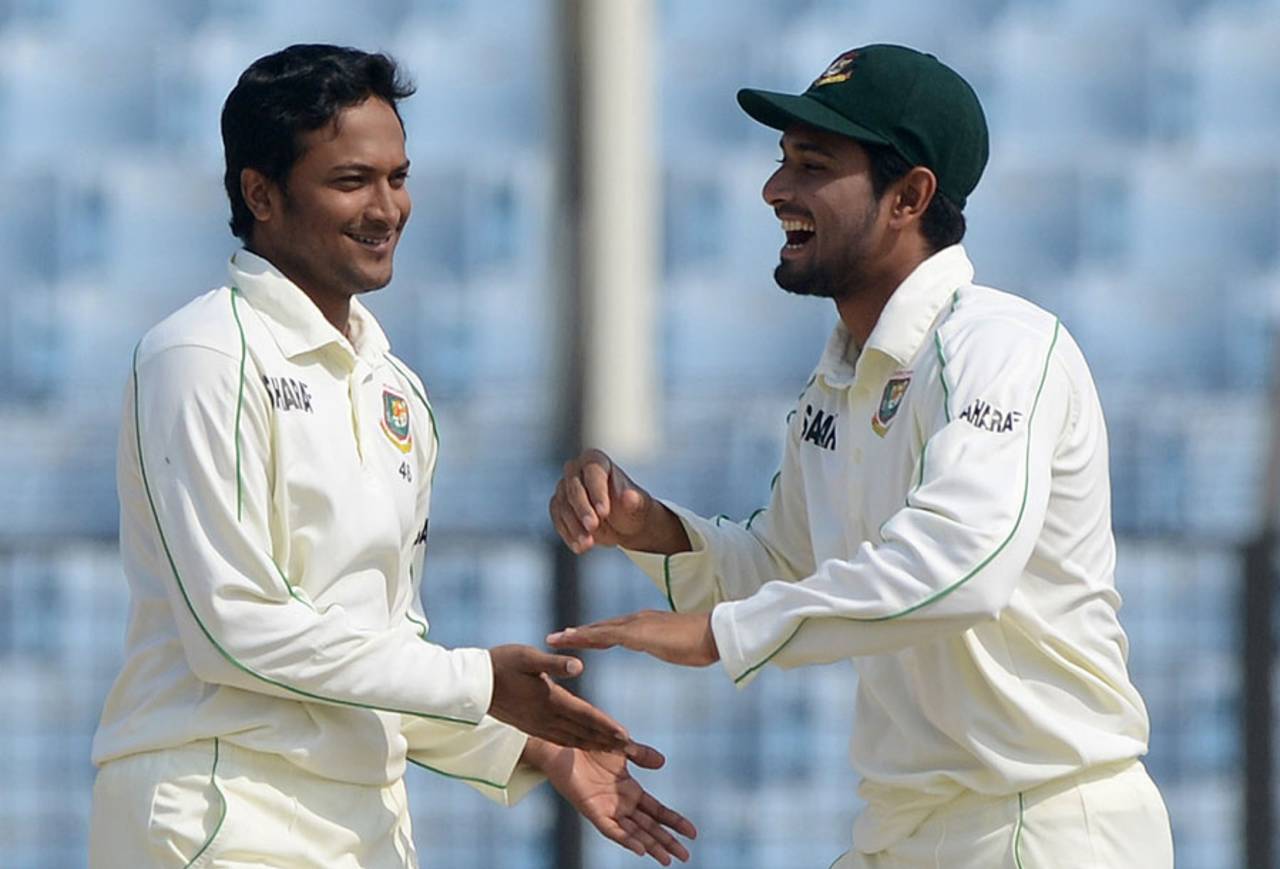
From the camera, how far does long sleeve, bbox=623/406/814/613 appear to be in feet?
10.3

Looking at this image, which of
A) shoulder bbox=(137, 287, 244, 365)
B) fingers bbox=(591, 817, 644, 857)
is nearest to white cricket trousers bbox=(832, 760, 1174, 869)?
fingers bbox=(591, 817, 644, 857)

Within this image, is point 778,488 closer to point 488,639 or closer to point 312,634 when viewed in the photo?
point 312,634

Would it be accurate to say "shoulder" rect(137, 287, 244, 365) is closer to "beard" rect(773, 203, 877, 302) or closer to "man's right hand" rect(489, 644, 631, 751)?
"man's right hand" rect(489, 644, 631, 751)

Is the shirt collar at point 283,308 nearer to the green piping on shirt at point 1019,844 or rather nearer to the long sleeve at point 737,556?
the long sleeve at point 737,556

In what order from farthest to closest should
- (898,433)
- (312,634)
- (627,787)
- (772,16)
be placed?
(772,16), (627,787), (898,433), (312,634)

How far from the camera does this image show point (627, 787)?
3074 millimetres

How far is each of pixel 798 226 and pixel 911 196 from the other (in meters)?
0.14

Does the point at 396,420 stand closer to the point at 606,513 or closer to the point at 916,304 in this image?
the point at 606,513

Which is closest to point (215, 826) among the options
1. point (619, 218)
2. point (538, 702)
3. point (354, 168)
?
point (538, 702)

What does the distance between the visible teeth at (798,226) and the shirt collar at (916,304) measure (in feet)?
0.44

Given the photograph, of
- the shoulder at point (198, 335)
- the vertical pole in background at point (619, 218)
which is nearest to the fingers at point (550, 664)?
the shoulder at point (198, 335)

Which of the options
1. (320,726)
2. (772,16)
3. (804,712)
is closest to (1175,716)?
(804,712)

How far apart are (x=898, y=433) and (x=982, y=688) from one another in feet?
1.04

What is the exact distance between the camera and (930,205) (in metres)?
2.89
